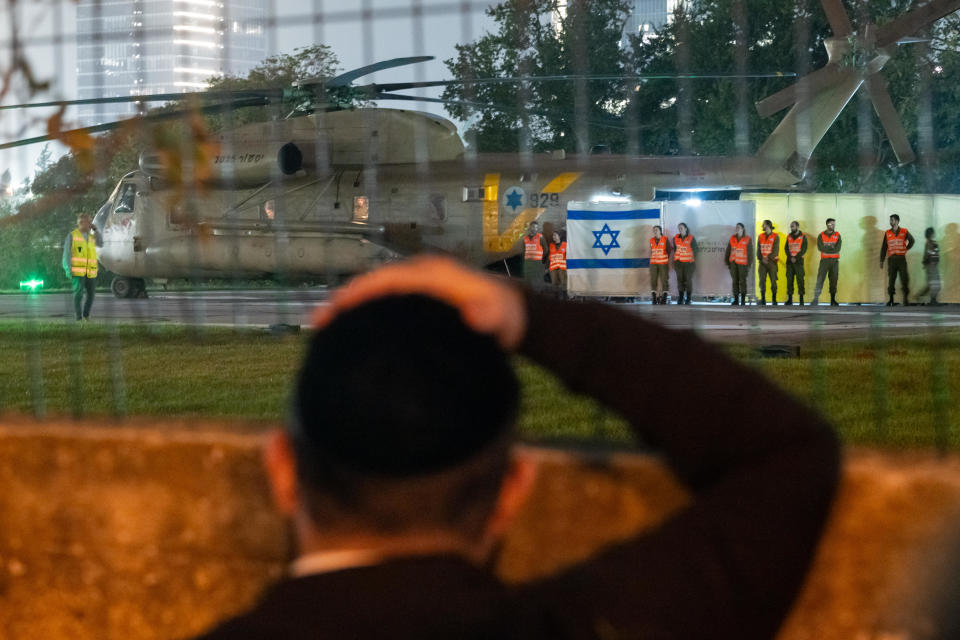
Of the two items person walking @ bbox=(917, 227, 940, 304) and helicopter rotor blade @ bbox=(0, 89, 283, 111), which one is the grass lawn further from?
helicopter rotor blade @ bbox=(0, 89, 283, 111)

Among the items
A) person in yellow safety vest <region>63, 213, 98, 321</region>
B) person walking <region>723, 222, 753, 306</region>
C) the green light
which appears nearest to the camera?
person in yellow safety vest <region>63, 213, 98, 321</region>

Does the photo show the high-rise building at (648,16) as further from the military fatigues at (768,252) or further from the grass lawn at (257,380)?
the military fatigues at (768,252)

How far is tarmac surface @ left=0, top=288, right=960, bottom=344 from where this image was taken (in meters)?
1.89

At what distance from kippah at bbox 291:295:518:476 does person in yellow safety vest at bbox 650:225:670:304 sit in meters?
1.37

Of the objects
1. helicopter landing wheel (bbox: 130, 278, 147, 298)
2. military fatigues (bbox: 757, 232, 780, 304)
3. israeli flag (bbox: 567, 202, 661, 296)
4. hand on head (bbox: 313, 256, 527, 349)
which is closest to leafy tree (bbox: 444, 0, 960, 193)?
hand on head (bbox: 313, 256, 527, 349)

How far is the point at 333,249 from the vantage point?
186 cm

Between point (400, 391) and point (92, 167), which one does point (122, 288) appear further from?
point (400, 391)

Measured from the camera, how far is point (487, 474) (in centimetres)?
76

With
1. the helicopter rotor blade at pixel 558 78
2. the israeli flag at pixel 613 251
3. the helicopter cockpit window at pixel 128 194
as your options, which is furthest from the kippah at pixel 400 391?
the israeli flag at pixel 613 251

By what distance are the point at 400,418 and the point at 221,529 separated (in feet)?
3.34

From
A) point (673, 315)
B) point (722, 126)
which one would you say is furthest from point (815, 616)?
point (722, 126)

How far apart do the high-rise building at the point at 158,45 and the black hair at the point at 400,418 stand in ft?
4.08

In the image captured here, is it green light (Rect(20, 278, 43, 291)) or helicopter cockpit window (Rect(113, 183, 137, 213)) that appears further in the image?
green light (Rect(20, 278, 43, 291))

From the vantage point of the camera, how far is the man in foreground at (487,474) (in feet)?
2.38
